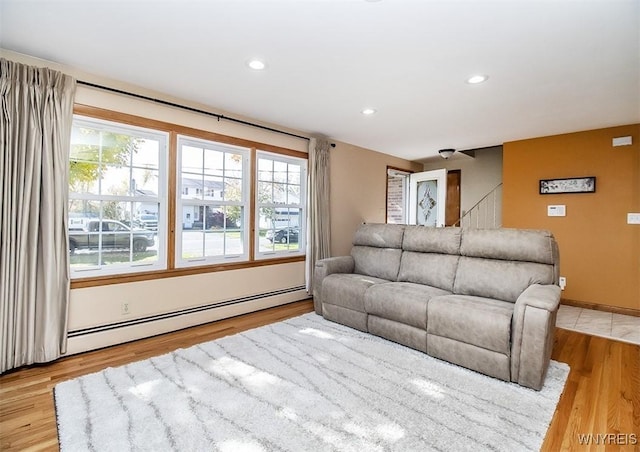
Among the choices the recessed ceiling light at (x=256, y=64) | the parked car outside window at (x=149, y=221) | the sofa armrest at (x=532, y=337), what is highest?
the recessed ceiling light at (x=256, y=64)

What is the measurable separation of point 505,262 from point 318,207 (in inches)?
95.3

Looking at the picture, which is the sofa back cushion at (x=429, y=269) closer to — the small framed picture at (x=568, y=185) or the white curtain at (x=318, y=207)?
the white curtain at (x=318, y=207)

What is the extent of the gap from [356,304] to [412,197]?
3601mm

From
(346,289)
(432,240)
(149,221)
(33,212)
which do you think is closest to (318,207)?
(346,289)

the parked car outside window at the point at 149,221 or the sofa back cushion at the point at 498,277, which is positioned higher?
the parked car outside window at the point at 149,221

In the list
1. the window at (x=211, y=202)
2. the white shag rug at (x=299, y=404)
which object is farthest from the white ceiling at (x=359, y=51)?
the white shag rug at (x=299, y=404)

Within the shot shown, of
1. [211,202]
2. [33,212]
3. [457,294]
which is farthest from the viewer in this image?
[211,202]

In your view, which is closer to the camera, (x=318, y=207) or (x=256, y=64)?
(x=256, y=64)

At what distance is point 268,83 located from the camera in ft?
9.30

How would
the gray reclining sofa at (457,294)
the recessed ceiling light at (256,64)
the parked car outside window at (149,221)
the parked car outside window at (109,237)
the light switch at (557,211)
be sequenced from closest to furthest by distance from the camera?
the gray reclining sofa at (457,294) < the recessed ceiling light at (256,64) < the parked car outside window at (109,237) < the parked car outside window at (149,221) < the light switch at (557,211)

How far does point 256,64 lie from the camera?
247 cm

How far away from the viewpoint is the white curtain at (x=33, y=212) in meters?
2.26

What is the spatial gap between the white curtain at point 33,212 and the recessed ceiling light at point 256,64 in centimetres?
145

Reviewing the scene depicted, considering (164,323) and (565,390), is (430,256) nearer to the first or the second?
(565,390)
